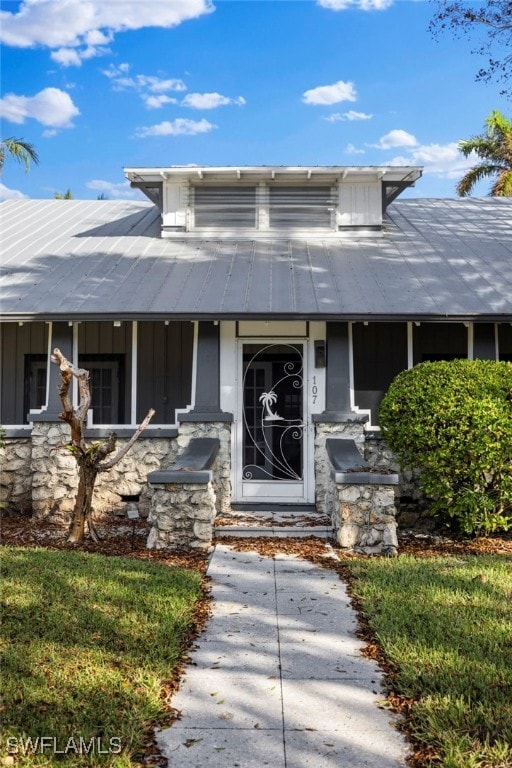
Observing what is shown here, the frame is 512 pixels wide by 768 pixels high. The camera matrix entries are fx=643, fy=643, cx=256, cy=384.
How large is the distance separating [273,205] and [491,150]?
51.9 feet

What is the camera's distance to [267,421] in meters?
9.18

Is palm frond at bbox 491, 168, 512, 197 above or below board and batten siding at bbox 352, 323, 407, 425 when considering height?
above

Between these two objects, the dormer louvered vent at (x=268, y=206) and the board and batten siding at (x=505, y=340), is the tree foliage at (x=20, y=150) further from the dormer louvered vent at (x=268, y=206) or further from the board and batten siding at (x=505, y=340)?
the board and batten siding at (x=505, y=340)

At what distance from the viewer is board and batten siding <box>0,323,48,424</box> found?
1059 centimetres

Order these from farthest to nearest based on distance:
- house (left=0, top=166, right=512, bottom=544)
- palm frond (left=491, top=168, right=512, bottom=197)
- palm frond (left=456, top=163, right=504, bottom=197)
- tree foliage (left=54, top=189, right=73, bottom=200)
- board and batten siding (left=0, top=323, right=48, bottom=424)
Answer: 1. tree foliage (left=54, top=189, right=73, bottom=200)
2. palm frond (left=456, top=163, right=504, bottom=197)
3. palm frond (left=491, top=168, right=512, bottom=197)
4. board and batten siding (left=0, top=323, right=48, bottom=424)
5. house (left=0, top=166, right=512, bottom=544)

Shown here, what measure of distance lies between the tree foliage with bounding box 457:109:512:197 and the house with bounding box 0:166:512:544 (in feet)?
42.5

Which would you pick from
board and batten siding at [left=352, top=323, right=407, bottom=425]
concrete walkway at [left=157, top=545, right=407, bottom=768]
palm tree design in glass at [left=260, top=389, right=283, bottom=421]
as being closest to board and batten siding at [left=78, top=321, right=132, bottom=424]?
palm tree design in glass at [left=260, top=389, right=283, bottom=421]

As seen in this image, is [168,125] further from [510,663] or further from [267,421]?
[510,663]

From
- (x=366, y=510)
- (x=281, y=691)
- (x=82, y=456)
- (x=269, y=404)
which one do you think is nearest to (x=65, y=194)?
(x=269, y=404)

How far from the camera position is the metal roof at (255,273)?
866cm

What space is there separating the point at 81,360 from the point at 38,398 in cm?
113

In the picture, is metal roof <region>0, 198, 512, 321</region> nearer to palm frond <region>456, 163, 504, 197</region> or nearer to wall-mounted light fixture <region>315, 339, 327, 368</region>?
wall-mounted light fixture <region>315, 339, 327, 368</region>

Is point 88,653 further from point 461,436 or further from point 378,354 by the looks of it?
point 378,354

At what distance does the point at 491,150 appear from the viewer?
2339 cm
